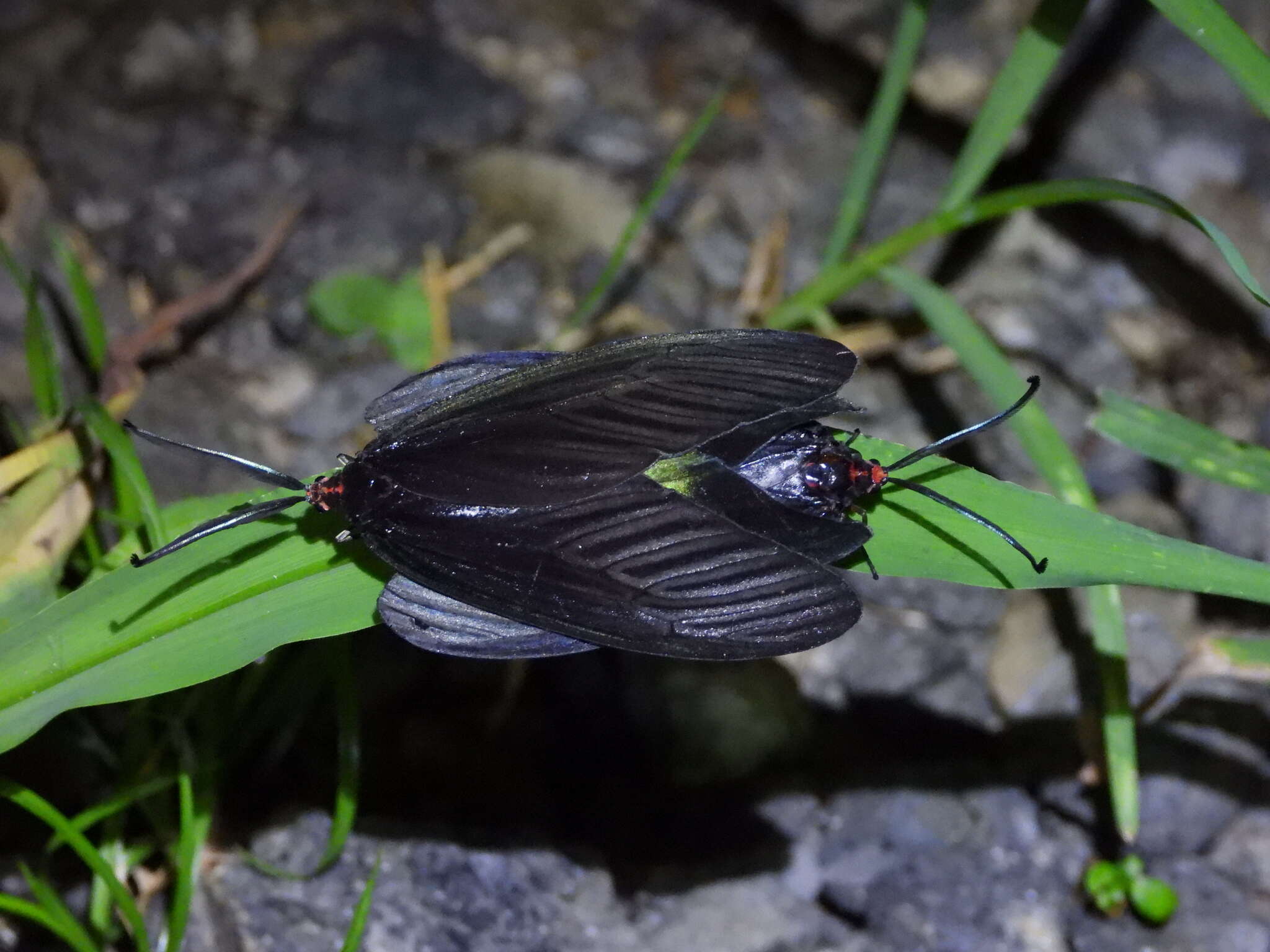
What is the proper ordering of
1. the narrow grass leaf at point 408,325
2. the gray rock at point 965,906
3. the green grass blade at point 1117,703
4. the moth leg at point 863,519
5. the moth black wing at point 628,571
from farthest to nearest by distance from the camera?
the narrow grass leaf at point 408,325 → the gray rock at point 965,906 → the green grass blade at point 1117,703 → the moth leg at point 863,519 → the moth black wing at point 628,571

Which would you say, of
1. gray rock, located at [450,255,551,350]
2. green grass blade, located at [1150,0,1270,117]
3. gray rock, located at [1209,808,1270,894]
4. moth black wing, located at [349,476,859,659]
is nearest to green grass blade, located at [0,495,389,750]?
moth black wing, located at [349,476,859,659]

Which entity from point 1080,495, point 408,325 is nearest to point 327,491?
point 408,325

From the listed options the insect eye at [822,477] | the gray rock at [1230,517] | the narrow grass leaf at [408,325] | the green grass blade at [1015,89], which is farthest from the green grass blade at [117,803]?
the gray rock at [1230,517]

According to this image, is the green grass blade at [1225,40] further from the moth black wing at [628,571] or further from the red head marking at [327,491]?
the red head marking at [327,491]

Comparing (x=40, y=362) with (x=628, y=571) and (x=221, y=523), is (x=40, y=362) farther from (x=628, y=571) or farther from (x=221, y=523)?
(x=628, y=571)

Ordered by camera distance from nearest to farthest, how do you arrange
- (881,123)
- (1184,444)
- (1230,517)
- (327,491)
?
1. (327,491)
2. (1184,444)
3. (881,123)
4. (1230,517)
